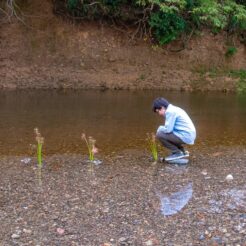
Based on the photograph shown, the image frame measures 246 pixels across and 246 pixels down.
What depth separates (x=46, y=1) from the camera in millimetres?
19594

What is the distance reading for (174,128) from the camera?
8211mm

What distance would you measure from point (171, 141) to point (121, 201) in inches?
88.9

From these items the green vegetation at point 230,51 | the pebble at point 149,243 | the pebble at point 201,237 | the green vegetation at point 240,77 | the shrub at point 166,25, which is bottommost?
the green vegetation at point 240,77

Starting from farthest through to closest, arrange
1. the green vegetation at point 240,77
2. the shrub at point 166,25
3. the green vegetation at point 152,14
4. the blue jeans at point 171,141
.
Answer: the shrub at point 166,25, the green vegetation at point 240,77, the green vegetation at point 152,14, the blue jeans at point 171,141

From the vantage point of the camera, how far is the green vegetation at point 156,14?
736 inches

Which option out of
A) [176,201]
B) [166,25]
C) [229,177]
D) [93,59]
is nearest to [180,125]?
[229,177]

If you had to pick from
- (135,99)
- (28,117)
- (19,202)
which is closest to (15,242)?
(19,202)

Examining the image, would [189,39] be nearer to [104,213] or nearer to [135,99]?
[135,99]

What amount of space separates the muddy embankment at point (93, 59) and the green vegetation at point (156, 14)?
0.43 m

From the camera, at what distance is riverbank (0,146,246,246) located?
17.2 ft

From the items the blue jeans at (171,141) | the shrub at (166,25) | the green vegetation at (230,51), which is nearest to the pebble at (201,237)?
the blue jeans at (171,141)

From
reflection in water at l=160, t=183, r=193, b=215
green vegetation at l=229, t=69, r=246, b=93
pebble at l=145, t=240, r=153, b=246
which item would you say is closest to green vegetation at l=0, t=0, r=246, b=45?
green vegetation at l=229, t=69, r=246, b=93

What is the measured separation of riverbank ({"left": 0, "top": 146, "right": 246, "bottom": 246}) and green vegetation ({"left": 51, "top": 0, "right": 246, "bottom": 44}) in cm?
1103

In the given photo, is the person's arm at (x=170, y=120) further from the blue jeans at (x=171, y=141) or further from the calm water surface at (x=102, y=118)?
the calm water surface at (x=102, y=118)
